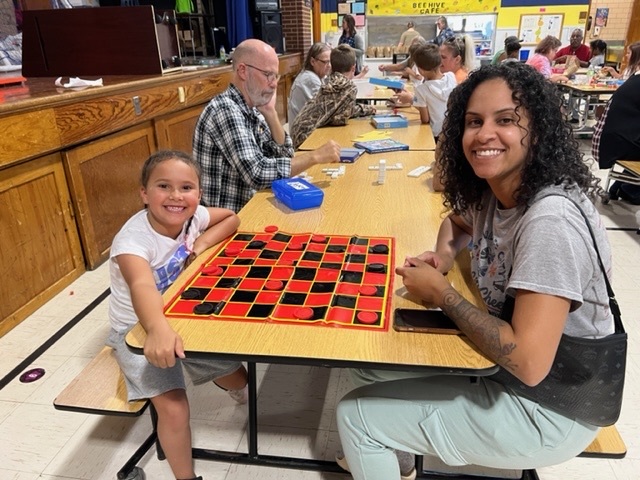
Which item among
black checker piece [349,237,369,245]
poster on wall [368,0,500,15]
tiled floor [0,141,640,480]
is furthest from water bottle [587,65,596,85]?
black checker piece [349,237,369,245]

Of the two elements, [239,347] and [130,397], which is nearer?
[239,347]

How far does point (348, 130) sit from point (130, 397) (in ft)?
8.16

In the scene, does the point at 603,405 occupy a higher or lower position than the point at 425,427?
higher

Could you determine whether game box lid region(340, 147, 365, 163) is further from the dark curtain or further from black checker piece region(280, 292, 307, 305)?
the dark curtain

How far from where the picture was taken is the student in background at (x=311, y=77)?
13.3 feet

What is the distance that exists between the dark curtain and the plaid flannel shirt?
5.37 meters

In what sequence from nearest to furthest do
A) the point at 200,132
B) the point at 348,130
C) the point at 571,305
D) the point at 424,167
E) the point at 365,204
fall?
the point at 571,305
the point at 365,204
the point at 200,132
the point at 424,167
the point at 348,130

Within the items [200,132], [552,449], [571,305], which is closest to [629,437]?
[552,449]

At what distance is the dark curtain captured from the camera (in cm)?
687

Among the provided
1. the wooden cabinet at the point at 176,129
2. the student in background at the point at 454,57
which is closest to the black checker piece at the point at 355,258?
the wooden cabinet at the point at 176,129

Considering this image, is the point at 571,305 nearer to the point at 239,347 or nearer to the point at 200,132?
the point at 239,347

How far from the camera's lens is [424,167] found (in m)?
2.34

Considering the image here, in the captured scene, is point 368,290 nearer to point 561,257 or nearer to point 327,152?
point 561,257

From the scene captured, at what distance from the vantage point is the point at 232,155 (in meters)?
2.04
